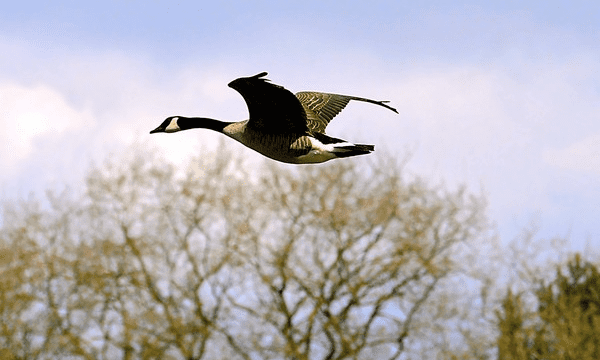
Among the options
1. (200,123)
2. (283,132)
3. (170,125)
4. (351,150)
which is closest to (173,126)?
(170,125)

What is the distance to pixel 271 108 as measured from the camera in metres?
5.60

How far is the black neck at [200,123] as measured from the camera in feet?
20.6

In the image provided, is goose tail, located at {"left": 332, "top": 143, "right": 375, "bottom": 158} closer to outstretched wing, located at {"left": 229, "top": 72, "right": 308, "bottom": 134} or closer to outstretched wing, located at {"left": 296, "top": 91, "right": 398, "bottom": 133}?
outstretched wing, located at {"left": 229, "top": 72, "right": 308, "bottom": 134}

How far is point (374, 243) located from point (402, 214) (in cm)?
90

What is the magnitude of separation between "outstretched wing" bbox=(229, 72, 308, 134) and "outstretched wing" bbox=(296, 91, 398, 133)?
0.83 m

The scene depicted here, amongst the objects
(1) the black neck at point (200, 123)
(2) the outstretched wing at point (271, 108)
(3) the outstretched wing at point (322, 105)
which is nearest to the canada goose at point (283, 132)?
(2) the outstretched wing at point (271, 108)

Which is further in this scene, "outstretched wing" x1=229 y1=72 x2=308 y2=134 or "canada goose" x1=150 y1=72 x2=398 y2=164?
"canada goose" x1=150 y1=72 x2=398 y2=164

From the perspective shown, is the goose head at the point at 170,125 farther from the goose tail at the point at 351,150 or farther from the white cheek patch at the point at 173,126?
the goose tail at the point at 351,150

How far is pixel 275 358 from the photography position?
17172mm

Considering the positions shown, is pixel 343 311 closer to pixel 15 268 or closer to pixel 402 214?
pixel 402 214

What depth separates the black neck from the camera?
6290 mm

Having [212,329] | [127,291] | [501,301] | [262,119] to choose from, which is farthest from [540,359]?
[262,119]

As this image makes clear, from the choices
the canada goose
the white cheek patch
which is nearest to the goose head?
the white cheek patch

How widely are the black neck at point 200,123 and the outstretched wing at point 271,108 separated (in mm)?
544
